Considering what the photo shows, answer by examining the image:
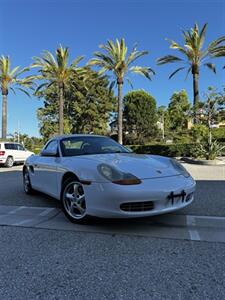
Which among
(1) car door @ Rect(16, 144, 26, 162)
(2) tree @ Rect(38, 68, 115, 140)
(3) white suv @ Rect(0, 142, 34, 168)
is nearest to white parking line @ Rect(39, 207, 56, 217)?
(3) white suv @ Rect(0, 142, 34, 168)

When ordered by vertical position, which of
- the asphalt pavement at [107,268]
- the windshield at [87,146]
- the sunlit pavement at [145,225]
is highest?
the windshield at [87,146]

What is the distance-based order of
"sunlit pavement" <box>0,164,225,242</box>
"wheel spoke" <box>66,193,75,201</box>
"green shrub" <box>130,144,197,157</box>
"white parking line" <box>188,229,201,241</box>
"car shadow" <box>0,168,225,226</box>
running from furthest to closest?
1. "green shrub" <box>130,144,197,157</box>
2. "car shadow" <box>0,168,225,226</box>
3. "wheel spoke" <box>66,193,75,201</box>
4. "sunlit pavement" <box>0,164,225,242</box>
5. "white parking line" <box>188,229,201,241</box>

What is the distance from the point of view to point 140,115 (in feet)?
143

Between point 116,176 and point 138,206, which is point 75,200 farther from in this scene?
point 138,206

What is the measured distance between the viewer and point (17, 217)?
15.9 feet

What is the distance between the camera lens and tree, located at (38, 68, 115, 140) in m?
43.6

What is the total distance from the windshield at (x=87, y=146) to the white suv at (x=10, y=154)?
11949mm

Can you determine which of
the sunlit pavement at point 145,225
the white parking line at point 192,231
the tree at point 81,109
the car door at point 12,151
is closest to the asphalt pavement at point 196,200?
the white parking line at point 192,231

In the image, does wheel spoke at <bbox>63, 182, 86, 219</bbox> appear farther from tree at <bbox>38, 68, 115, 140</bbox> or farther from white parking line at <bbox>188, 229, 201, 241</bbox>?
tree at <bbox>38, 68, 115, 140</bbox>

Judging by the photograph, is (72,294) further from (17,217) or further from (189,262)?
(17,217)

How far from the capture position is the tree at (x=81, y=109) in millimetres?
43562

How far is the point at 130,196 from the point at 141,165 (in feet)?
2.10

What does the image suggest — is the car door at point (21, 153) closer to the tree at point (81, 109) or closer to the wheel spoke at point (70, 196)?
the wheel spoke at point (70, 196)

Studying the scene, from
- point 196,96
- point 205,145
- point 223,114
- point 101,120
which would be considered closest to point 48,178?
point 205,145
